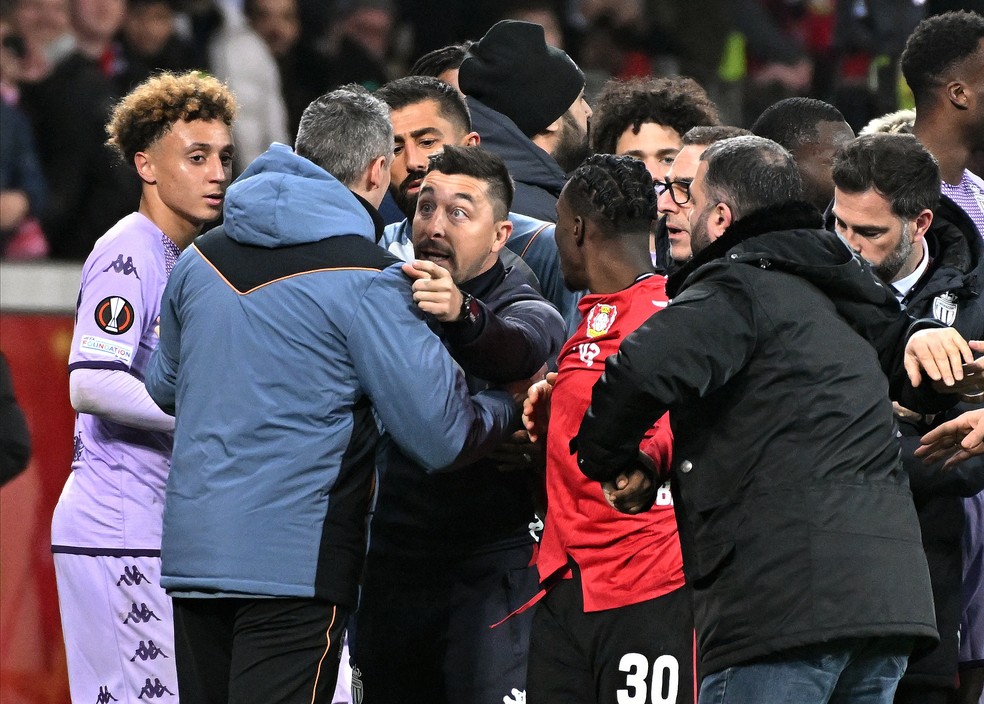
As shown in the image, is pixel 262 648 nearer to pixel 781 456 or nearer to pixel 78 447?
pixel 781 456

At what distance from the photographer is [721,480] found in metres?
2.78

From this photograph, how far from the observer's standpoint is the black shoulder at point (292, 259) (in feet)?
10.2

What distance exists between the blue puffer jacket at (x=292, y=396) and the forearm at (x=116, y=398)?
2.48 feet

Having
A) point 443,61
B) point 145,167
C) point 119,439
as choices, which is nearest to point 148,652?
point 119,439

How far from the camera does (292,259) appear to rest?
123 inches

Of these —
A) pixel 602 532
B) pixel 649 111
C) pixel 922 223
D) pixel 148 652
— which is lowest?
pixel 148 652

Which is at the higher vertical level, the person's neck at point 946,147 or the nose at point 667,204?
the person's neck at point 946,147

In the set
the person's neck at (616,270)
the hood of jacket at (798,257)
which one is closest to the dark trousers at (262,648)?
the person's neck at (616,270)

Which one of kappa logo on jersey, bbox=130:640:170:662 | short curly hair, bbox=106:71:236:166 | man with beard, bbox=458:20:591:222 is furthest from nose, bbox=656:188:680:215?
kappa logo on jersey, bbox=130:640:170:662

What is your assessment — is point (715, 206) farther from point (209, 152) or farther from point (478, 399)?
point (209, 152)

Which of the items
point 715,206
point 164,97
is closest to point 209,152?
point 164,97

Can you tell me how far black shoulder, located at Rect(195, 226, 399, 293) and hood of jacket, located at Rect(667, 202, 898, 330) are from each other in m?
0.69

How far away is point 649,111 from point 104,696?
2.58m

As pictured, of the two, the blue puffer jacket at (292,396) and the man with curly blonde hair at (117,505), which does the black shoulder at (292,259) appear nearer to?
the blue puffer jacket at (292,396)
